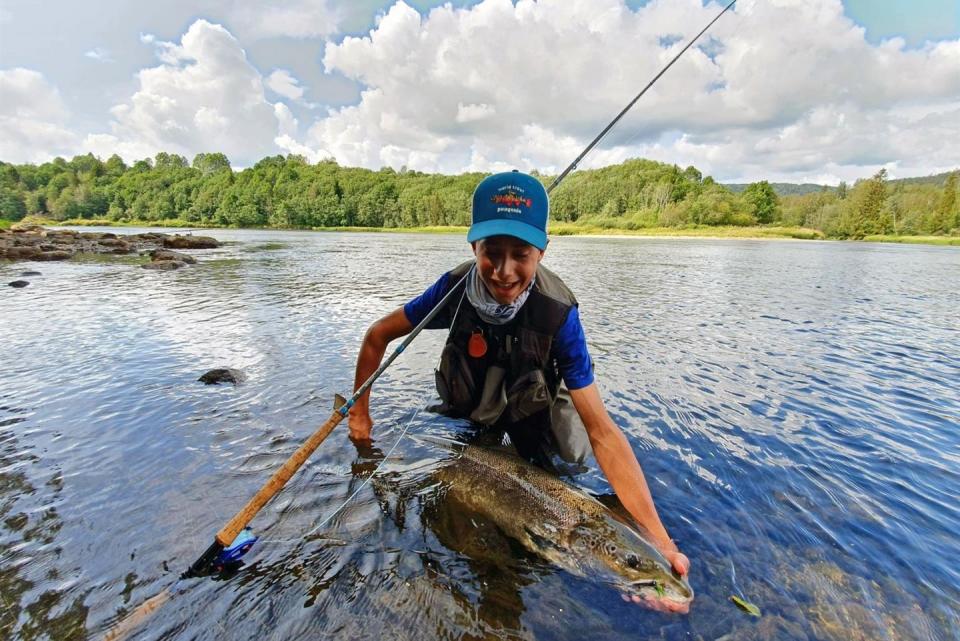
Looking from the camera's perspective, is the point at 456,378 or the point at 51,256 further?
the point at 51,256

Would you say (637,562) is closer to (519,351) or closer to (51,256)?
(519,351)

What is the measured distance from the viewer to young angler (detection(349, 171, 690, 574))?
3.30 meters

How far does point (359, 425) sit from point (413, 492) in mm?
1132

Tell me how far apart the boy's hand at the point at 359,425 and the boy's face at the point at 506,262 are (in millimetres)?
2475

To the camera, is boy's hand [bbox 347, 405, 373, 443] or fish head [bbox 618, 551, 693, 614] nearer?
fish head [bbox 618, 551, 693, 614]

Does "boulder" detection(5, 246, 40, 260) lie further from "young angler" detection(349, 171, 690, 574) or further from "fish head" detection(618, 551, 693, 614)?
"fish head" detection(618, 551, 693, 614)

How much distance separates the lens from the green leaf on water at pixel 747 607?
308 cm

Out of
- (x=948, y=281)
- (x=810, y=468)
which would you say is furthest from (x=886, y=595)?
(x=948, y=281)

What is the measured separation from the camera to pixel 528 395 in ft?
13.8

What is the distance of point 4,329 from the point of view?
1019 centimetres

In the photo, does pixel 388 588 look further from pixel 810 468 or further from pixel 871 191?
pixel 871 191

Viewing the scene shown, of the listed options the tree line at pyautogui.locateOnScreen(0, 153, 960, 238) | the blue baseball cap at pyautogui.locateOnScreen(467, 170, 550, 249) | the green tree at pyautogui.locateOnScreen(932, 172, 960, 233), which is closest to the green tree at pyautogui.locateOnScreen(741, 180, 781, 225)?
the tree line at pyautogui.locateOnScreen(0, 153, 960, 238)

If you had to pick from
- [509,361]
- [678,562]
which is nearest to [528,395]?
[509,361]

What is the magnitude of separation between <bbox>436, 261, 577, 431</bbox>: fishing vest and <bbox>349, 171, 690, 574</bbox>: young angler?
1cm
